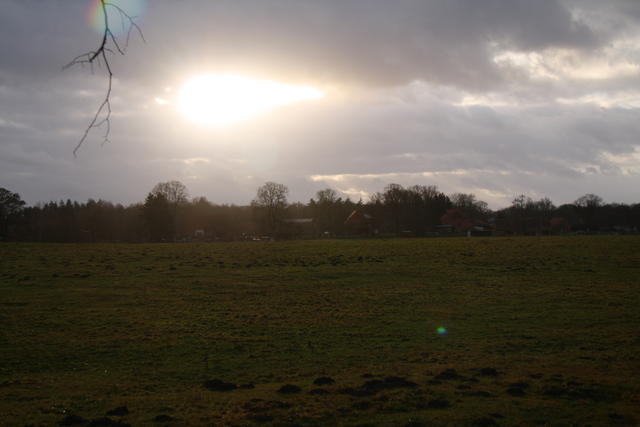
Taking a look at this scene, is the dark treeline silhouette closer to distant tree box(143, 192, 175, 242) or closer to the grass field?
distant tree box(143, 192, 175, 242)

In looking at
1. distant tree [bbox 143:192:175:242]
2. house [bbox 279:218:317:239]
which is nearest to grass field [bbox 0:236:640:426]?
distant tree [bbox 143:192:175:242]

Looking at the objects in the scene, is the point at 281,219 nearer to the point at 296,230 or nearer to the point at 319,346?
the point at 296,230

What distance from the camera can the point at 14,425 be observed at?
9.28 meters

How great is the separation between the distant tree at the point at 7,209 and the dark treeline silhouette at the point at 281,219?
192 millimetres

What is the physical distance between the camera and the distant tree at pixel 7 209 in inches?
3944

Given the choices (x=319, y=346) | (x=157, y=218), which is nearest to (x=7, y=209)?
(x=157, y=218)

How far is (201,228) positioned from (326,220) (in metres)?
36.5

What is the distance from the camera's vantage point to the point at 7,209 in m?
102

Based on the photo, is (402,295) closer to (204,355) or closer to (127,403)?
(204,355)

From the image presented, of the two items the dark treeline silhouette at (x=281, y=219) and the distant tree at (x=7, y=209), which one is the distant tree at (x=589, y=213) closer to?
the dark treeline silhouette at (x=281, y=219)

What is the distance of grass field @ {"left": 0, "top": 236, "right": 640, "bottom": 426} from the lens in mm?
9953

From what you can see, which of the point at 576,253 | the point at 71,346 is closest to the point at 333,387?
the point at 71,346

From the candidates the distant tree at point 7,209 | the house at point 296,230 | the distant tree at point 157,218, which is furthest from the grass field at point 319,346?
the house at point 296,230

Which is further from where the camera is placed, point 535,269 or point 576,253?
point 576,253
